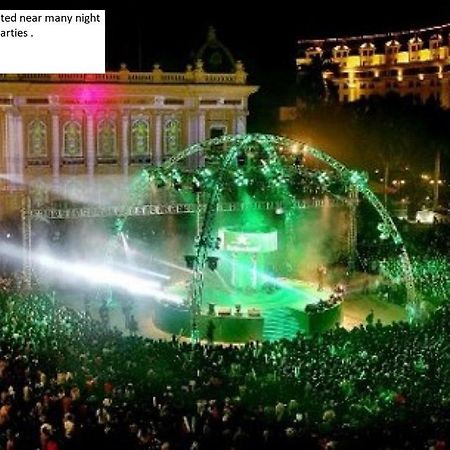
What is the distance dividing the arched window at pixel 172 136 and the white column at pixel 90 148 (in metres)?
4.11

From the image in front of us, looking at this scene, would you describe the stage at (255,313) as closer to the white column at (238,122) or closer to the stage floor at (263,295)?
the stage floor at (263,295)

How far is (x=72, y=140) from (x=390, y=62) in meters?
54.3

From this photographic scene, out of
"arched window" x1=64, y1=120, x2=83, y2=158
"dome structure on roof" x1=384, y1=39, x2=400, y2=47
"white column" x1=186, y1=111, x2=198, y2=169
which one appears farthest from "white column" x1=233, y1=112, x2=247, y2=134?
"dome structure on roof" x1=384, y1=39, x2=400, y2=47

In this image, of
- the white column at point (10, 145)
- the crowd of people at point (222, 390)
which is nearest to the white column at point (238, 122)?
the white column at point (10, 145)

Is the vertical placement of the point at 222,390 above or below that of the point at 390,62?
below

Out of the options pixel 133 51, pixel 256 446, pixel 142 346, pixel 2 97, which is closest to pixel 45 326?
pixel 142 346

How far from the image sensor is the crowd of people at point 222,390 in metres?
16.6

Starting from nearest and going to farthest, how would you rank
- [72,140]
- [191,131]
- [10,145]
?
[10,145], [72,140], [191,131]

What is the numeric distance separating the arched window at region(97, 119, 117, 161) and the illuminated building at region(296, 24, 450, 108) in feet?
148

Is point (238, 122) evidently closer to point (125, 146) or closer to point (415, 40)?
point (125, 146)

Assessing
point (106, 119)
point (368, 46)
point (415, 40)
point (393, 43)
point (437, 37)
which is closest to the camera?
point (106, 119)

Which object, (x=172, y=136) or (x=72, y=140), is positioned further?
(x=172, y=136)

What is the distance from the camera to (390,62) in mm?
94188

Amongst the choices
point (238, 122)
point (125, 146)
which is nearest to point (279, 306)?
point (125, 146)
